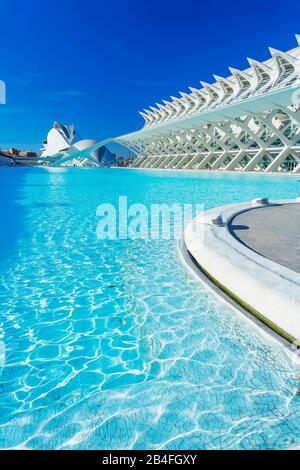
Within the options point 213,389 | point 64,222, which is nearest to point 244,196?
point 64,222

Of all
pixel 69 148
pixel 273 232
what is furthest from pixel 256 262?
pixel 69 148

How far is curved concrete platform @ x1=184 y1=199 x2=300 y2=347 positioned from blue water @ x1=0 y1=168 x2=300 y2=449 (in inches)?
9.5

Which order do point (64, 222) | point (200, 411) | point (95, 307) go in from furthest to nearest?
point (64, 222) → point (95, 307) → point (200, 411)

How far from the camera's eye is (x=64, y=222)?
339 inches

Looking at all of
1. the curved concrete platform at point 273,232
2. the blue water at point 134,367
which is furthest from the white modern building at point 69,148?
the blue water at point 134,367

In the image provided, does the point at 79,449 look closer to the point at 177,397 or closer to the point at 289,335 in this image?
the point at 177,397

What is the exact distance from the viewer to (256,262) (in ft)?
12.8

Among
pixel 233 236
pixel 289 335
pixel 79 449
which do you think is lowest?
pixel 79 449

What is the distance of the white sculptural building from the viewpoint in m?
27.1

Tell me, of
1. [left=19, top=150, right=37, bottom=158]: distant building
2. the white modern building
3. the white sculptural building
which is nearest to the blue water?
the white sculptural building

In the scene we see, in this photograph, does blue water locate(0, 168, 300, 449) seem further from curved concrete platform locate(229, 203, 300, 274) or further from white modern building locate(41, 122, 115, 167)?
white modern building locate(41, 122, 115, 167)

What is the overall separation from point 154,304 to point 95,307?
721 mm

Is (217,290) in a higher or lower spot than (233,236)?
lower

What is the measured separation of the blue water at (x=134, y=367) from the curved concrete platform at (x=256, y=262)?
9.5 inches
